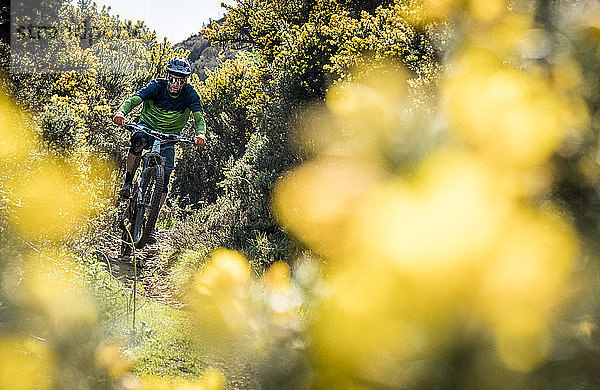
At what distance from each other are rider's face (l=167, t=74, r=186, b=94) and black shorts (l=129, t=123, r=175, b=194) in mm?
515

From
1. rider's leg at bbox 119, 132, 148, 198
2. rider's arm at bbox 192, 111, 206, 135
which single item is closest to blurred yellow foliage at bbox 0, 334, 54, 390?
rider's arm at bbox 192, 111, 206, 135

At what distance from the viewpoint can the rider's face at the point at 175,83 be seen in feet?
16.8

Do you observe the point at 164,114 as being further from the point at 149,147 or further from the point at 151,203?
the point at 151,203

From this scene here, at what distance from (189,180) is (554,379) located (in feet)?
36.5

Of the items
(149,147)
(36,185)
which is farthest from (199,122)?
(36,185)

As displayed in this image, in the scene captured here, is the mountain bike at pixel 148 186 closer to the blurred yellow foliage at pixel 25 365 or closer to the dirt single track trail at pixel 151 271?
the dirt single track trail at pixel 151 271

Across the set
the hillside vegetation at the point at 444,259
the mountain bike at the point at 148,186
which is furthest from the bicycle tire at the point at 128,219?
the hillside vegetation at the point at 444,259

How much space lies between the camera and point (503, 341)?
1.65 ft

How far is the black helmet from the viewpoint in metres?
4.99

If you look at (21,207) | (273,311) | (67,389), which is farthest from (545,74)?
(21,207)

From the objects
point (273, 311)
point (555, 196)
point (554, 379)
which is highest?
point (555, 196)

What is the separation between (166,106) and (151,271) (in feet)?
6.51

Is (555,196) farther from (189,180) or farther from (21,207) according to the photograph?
(189,180)

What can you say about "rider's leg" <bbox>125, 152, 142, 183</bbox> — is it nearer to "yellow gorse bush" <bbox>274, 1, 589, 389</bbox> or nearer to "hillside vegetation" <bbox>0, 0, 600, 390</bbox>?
"hillside vegetation" <bbox>0, 0, 600, 390</bbox>
